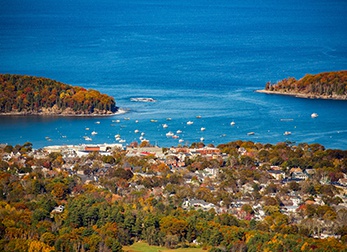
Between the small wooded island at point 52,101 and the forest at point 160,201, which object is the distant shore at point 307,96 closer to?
the small wooded island at point 52,101

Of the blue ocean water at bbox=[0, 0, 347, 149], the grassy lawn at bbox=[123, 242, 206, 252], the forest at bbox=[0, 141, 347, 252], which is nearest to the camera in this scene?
the forest at bbox=[0, 141, 347, 252]

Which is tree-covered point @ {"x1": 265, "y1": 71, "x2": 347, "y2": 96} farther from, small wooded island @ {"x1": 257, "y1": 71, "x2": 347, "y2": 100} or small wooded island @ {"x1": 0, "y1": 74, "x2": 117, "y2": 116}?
small wooded island @ {"x1": 0, "y1": 74, "x2": 117, "y2": 116}

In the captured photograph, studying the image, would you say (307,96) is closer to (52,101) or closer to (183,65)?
(183,65)

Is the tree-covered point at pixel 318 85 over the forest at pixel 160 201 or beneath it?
over

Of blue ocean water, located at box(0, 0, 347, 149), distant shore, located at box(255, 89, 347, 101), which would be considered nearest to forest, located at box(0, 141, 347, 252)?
blue ocean water, located at box(0, 0, 347, 149)

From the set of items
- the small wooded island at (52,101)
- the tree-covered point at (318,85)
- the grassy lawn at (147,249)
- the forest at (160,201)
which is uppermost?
the tree-covered point at (318,85)

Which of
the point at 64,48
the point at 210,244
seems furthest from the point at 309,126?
the point at 64,48

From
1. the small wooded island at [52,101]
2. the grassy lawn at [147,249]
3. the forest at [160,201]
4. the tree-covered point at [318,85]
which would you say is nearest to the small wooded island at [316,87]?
the tree-covered point at [318,85]

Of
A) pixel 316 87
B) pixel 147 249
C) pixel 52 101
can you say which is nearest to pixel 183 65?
pixel 316 87
